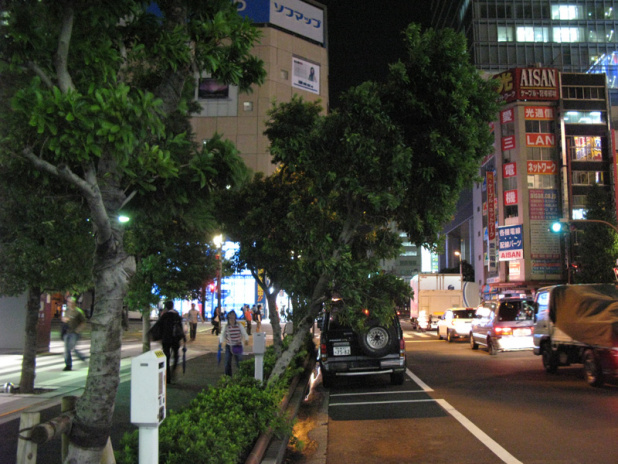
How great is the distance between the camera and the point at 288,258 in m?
12.0

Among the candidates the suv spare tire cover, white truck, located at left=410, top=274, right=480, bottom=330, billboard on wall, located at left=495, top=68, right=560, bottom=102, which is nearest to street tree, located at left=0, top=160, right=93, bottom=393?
the suv spare tire cover

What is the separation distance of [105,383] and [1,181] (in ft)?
7.01

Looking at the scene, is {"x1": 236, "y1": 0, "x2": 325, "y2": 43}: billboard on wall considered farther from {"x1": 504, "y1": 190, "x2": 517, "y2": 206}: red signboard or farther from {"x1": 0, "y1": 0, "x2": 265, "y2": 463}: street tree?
{"x1": 0, "y1": 0, "x2": 265, "y2": 463}: street tree

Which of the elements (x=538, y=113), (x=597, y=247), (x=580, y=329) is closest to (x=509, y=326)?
(x=580, y=329)

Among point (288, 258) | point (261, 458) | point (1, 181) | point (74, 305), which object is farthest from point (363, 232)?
point (74, 305)

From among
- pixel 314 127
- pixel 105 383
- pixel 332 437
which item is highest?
pixel 314 127

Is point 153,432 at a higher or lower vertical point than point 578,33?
lower

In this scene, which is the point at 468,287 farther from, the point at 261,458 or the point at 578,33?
the point at 578,33

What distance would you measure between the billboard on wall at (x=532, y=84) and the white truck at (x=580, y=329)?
147 feet

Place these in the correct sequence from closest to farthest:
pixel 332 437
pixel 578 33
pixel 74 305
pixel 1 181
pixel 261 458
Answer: pixel 1 181 < pixel 261 458 < pixel 332 437 < pixel 74 305 < pixel 578 33

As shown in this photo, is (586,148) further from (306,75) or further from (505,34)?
(505,34)

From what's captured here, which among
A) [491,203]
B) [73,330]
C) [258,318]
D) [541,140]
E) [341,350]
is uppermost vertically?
[541,140]

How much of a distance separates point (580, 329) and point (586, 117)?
48.9 meters

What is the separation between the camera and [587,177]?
52906 mm
